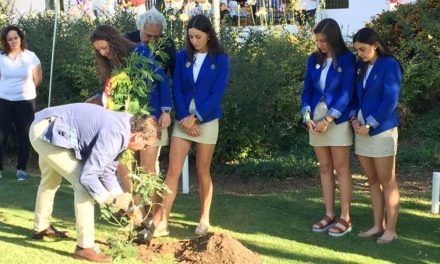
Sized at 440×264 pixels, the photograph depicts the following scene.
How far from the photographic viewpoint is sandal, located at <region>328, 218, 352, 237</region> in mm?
5453

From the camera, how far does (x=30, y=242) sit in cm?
515

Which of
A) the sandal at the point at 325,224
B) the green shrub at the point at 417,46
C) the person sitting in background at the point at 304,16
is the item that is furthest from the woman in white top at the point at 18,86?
the green shrub at the point at 417,46

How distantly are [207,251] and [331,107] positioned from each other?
1.68m

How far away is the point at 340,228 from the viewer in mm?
5488

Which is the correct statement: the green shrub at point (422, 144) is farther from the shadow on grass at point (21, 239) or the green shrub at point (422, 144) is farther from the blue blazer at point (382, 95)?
the shadow on grass at point (21, 239)

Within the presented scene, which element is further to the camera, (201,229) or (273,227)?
(273,227)

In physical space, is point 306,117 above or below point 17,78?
below

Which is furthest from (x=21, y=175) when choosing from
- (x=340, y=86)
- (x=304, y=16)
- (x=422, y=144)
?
(x=304, y=16)

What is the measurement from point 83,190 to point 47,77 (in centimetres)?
512

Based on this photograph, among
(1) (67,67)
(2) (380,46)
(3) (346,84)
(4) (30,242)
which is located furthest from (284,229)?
(1) (67,67)

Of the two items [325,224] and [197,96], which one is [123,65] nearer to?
[197,96]

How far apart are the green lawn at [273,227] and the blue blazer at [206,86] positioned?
114cm

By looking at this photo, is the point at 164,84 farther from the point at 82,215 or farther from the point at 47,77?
the point at 47,77

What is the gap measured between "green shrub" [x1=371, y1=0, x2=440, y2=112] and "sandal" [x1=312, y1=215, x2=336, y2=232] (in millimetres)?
3974
